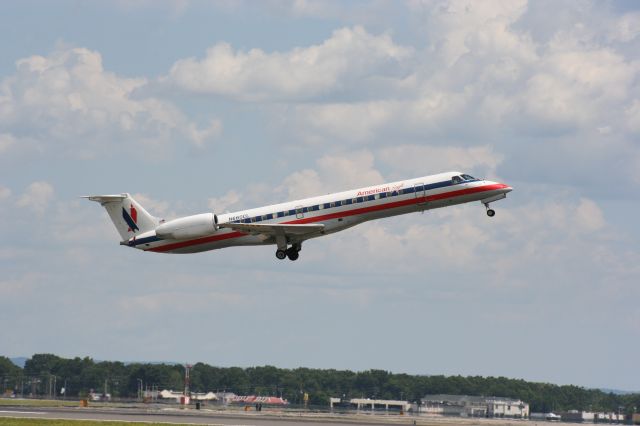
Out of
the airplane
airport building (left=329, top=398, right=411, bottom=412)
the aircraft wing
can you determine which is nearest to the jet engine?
the airplane

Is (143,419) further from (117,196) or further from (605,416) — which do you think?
(605,416)

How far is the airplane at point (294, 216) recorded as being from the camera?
68.9 meters

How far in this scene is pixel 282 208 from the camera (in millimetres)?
72500

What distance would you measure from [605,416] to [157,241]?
436ft

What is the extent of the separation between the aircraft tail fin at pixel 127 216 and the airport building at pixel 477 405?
310 ft

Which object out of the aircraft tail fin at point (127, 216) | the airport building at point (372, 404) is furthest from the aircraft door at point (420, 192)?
the airport building at point (372, 404)

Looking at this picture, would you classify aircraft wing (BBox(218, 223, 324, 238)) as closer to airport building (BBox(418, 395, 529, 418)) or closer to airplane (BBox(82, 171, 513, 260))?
airplane (BBox(82, 171, 513, 260))

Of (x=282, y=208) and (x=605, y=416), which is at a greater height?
(x=282, y=208)

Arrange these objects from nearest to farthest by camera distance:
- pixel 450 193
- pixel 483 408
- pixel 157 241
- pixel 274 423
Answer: pixel 274 423 < pixel 450 193 < pixel 157 241 < pixel 483 408

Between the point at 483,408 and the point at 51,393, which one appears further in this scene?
the point at 51,393

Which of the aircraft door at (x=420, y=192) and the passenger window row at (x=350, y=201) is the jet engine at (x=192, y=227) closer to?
the passenger window row at (x=350, y=201)

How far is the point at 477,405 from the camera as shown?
179 metres

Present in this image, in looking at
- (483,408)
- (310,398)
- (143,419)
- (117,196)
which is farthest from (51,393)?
(143,419)

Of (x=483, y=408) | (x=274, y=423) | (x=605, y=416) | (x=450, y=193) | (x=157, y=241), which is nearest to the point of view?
(x=274, y=423)
